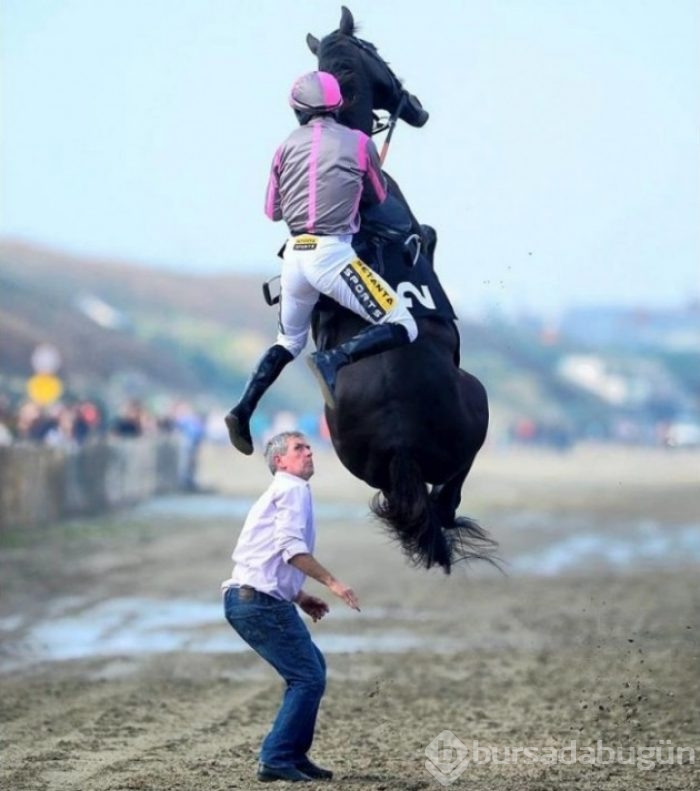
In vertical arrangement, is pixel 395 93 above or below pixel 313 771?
above

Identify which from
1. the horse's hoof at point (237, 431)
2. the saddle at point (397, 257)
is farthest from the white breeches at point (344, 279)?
the horse's hoof at point (237, 431)

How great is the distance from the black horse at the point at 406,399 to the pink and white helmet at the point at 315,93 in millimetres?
427

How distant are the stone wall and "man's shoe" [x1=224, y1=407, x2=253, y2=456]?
12716mm

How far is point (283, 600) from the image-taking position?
905 cm

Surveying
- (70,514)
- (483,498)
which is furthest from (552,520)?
(70,514)

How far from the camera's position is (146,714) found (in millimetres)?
11688

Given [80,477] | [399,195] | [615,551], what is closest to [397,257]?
[399,195]

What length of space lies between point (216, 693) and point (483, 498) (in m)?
24.1

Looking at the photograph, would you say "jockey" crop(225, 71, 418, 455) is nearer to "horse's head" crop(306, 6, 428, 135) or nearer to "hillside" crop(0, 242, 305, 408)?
"horse's head" crop(306, 6, 428, 135)

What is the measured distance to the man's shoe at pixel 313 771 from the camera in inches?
356

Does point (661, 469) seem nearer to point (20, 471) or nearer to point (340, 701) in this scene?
point (20, 471)

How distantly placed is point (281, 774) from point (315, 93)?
124 inches

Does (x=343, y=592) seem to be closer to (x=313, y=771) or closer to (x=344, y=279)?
(x=313, y=771)

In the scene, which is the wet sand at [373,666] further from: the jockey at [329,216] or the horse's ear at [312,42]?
the horse's ear at [312,42]
